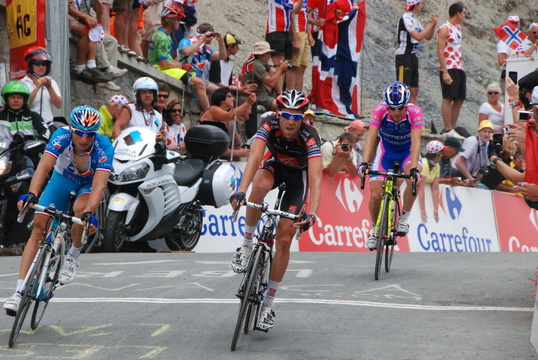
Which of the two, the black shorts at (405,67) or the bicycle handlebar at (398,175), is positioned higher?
the black shorts at (405,67)

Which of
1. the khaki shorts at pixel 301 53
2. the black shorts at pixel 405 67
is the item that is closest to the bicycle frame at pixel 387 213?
the khaki shorts at pixel 301 53

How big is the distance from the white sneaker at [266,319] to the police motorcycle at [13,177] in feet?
17.2

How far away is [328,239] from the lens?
1681 cm

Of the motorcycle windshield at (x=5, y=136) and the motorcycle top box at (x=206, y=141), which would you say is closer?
the motorcycle windshield at (x=5, y=136)

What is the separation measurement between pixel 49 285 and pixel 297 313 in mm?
2297

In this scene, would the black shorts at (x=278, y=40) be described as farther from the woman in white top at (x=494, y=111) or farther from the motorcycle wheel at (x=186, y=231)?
the woman in white top at (x=494, y=111)

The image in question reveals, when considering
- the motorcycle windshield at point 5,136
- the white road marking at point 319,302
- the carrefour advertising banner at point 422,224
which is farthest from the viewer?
the carrefour advertising banner at point 422,224

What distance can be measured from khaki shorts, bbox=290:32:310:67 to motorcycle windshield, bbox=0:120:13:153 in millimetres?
6933

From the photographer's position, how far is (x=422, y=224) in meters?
18.3

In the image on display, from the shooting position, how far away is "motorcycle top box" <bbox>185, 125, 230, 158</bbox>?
14.8 m

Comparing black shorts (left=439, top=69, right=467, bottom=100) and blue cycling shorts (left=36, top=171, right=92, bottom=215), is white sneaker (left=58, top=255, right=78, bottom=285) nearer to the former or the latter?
blue cycling shorts (left=36, top=171, right=92, bottom=215)

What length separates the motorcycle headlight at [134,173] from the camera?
516 inches

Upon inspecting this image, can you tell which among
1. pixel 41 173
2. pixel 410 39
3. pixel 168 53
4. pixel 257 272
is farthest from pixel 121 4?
pixel 257 272

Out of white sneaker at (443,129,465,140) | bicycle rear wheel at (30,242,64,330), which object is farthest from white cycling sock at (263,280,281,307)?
white sneaker at (443,129,465,140)
